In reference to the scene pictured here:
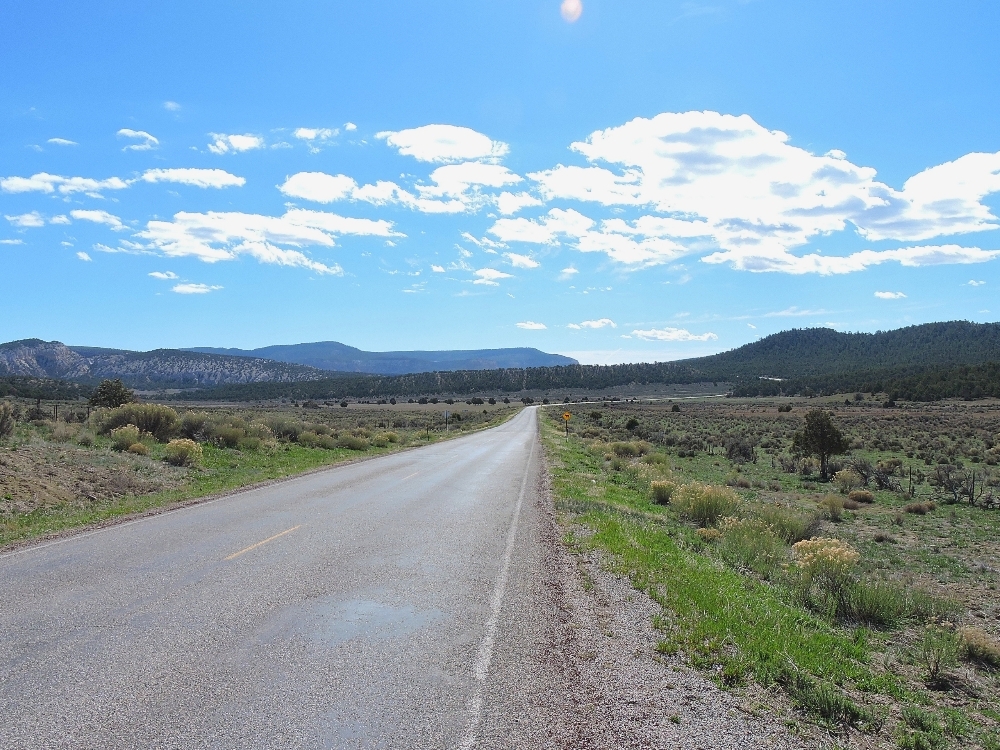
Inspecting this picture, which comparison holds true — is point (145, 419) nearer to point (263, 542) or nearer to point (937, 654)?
point (263, 542)

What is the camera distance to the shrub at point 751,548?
38.9 ft

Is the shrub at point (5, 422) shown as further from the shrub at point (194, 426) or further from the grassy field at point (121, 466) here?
the shrub at point (194, 426)

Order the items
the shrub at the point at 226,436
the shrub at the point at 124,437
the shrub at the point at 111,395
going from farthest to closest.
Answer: the shrub at the point at 111,395
the shrub at the point at 226,436
the shrub at the point at 124,437

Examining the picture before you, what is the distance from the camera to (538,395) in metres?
158

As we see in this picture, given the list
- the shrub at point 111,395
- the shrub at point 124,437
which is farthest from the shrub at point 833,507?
the shrub at point 111,395

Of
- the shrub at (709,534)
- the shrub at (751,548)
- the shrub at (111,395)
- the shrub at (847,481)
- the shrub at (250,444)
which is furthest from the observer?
the shrub at (111,395)

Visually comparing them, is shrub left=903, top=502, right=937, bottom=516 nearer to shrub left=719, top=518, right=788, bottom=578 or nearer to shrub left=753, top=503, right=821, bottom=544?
shrub left=753, top=503, right=821, bottom=544

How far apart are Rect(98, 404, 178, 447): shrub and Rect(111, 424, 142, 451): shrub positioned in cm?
181

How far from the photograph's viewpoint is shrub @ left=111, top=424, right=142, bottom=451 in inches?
902

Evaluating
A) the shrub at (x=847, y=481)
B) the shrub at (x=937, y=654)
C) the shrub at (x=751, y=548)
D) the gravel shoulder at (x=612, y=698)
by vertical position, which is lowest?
the shrub at (x=847, y=481)

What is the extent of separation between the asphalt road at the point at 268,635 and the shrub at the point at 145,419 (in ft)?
51.1

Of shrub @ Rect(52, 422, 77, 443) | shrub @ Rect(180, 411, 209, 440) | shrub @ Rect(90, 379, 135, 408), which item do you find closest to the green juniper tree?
shrub @ Rect(180, 411, 209, 440)

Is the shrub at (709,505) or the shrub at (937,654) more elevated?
the shrub at (937,654)

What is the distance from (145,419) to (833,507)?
81.6ft
